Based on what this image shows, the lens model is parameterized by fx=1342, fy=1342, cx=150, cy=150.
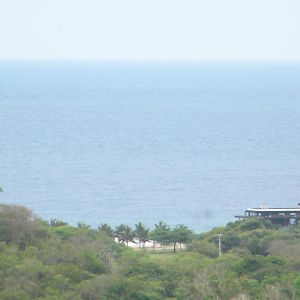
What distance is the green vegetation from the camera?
3859 centimetres

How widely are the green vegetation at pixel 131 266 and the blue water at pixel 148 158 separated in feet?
63.3

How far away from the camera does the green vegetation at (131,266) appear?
38594 mm

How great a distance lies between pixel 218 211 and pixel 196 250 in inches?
961

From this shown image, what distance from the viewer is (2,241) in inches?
1709

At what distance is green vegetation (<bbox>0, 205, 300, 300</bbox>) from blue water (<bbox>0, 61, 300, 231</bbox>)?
759 inches

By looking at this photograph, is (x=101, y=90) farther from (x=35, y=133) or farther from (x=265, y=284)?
(x=265, y=284)

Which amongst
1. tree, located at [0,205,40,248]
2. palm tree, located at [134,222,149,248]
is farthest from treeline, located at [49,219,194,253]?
tree, located at [0,205,40,248]

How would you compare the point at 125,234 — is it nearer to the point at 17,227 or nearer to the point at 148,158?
the point at 17,227

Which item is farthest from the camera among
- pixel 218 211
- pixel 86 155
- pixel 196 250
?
pixel 86 155

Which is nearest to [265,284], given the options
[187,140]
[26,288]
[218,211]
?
[26,288]

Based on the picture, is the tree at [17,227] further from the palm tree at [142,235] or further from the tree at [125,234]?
the palm tree at [142,235]

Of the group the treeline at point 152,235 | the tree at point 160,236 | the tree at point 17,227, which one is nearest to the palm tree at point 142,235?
the treeline at point 152,235

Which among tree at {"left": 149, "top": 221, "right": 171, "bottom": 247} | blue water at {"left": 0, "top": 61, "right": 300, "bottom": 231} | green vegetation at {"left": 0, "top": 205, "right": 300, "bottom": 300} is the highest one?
blue water at {"left": 0, "top": 61, "right": 300, "bottom": 231}

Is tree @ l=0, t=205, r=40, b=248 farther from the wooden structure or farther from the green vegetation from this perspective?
the wooden structure
